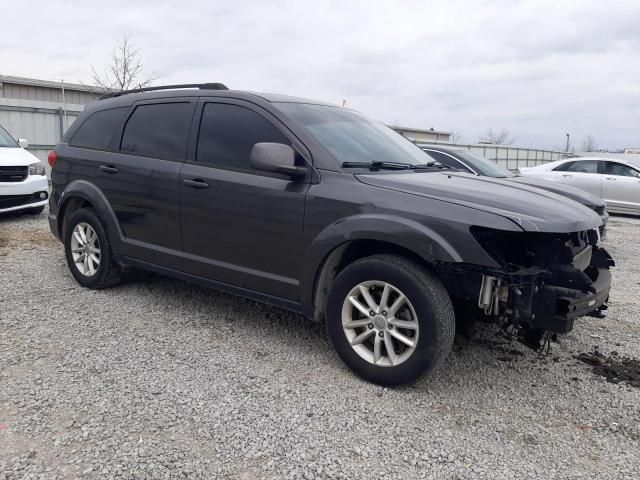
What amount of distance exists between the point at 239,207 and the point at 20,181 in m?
6.27

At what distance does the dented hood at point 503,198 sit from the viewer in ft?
9.55

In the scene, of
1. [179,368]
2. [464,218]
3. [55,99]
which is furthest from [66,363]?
[55,99]

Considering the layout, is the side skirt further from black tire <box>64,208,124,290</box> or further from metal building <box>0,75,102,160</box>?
metal building <box>0,75,102,160</box>

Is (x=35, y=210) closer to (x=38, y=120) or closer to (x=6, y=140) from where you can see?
(x=6, y=140)

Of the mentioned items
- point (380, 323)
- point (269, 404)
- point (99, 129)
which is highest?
point (99, 129)

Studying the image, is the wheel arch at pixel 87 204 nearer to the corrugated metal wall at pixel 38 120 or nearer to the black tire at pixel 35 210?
the black tire at pixel 35 210

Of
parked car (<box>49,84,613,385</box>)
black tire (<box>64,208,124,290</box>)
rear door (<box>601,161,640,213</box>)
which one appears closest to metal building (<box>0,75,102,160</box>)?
black tire (<box>64,208,124,290</box>)

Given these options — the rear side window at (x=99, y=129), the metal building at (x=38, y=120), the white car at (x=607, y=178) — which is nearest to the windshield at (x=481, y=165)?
the white car at (x=607, y=178)

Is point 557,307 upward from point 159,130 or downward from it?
downward

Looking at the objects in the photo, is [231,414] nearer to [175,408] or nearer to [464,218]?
[175,408]

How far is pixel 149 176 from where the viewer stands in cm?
429

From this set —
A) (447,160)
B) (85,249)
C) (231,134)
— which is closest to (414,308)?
(231,134)

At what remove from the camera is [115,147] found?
4672 mm

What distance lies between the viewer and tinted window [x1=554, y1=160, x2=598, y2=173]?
40.9 feet
